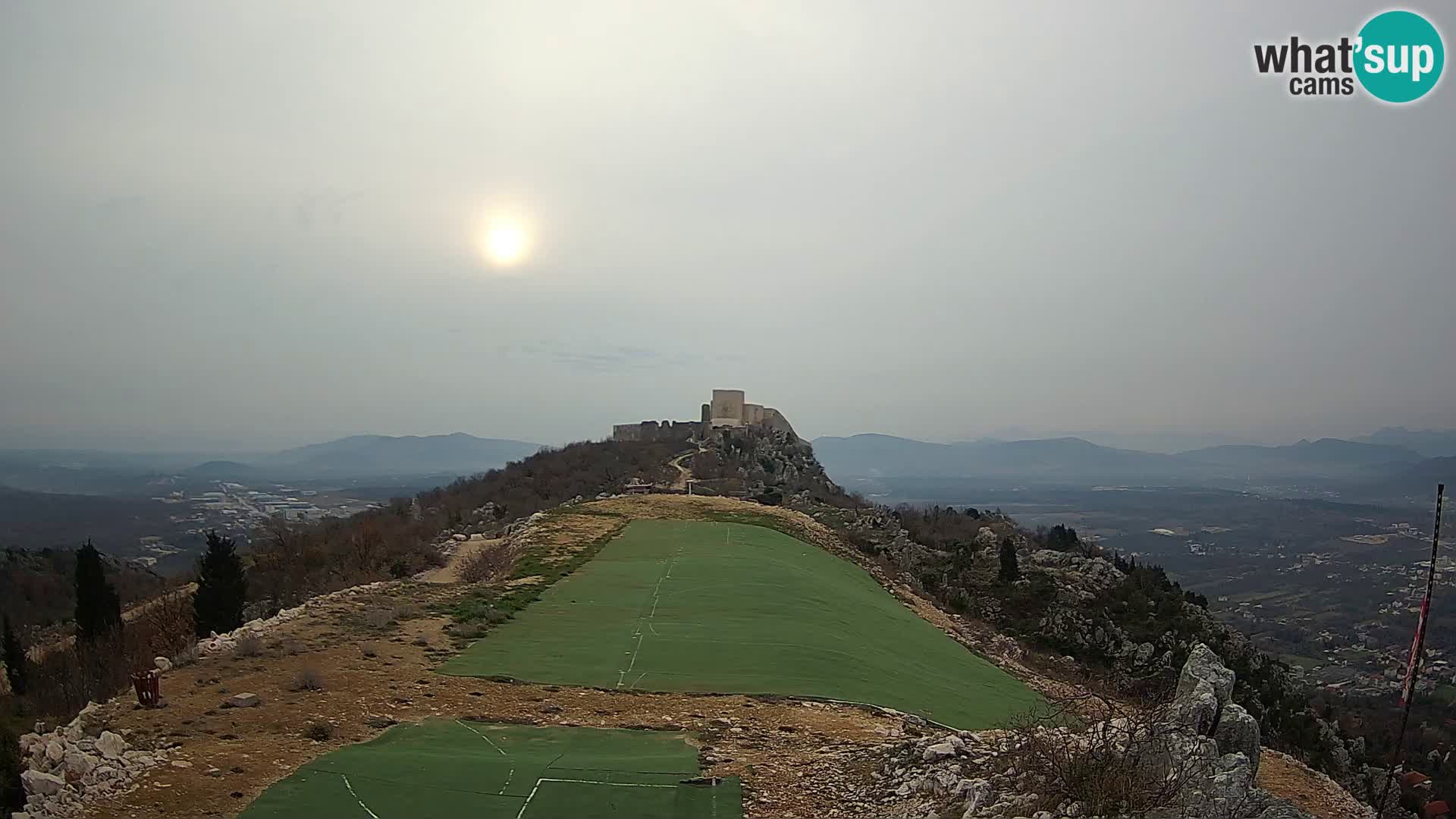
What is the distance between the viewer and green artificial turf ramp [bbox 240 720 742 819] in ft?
26.3

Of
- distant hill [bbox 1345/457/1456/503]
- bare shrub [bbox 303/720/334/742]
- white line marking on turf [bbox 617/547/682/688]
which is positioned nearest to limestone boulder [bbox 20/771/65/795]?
bare shrub [bbox 303/720/334/742]

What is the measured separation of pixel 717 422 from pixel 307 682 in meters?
64.8

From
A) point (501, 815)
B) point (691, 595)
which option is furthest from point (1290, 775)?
point (501, 815)

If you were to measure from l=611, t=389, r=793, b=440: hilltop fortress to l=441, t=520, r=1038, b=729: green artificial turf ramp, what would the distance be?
50.1 meters

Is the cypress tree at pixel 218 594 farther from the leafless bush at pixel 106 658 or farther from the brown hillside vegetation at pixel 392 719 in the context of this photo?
the brown hillside vegetation at pixel 392 719

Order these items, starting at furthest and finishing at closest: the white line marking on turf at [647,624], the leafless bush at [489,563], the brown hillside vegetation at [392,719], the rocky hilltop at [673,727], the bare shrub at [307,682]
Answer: the leafless bush at [489,563] < the white line marking on turf at [647,624] < the bare shrub at [307,682] < the brown hillside vegetation at [392,719] < the rocky hilltop at [673,727]

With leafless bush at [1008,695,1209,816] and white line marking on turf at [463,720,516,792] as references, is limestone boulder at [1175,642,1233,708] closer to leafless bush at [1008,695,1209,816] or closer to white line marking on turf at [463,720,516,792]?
leafless bush at [1008,695,1209,816]

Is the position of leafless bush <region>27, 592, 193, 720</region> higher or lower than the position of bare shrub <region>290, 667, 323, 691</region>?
lower

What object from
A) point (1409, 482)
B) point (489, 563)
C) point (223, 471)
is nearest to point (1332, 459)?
point (1409, 482)

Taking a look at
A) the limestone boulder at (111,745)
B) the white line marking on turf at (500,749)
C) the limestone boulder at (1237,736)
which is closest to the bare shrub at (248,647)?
the limestone boulder at (111,745)

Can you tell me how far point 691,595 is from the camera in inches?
778

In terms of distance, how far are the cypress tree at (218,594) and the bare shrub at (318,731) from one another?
13.0 meters

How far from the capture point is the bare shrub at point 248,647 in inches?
509

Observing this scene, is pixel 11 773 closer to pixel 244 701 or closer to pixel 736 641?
pixel 244 701
